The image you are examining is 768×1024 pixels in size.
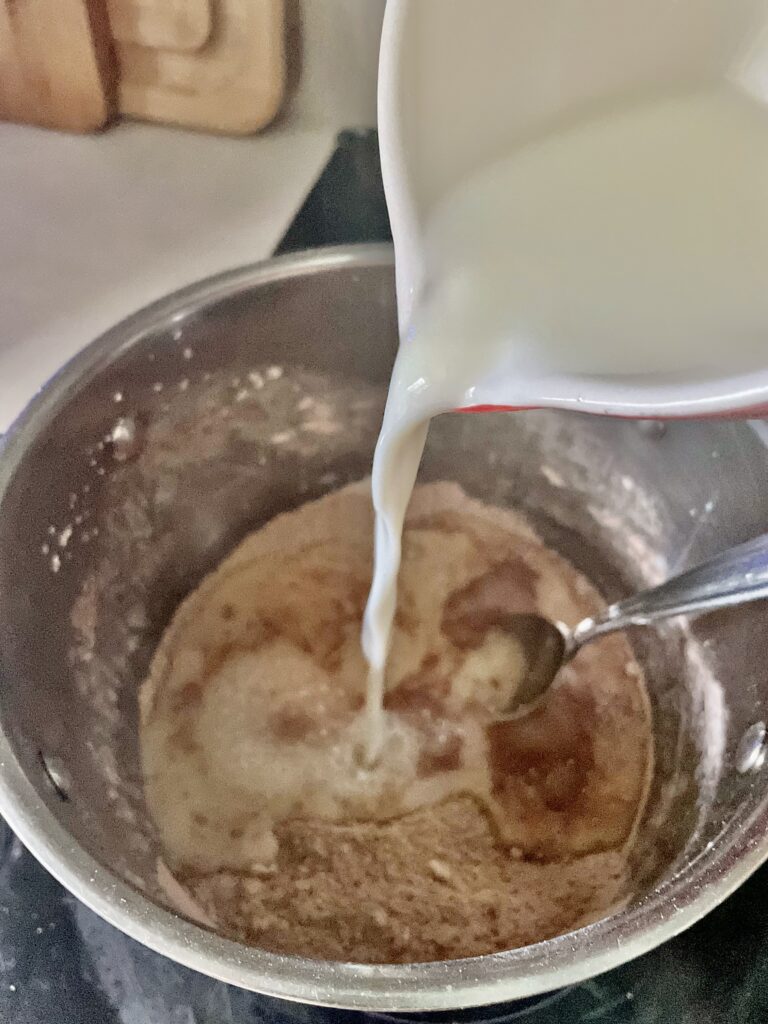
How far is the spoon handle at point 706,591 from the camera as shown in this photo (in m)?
0.62

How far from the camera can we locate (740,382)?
41 cm

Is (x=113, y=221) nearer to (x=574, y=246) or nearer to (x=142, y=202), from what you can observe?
(x=142, y=202)

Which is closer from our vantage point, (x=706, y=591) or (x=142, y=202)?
(x=706, y=591)

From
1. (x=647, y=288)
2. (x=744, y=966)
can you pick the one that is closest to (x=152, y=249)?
(x=647, y=288)

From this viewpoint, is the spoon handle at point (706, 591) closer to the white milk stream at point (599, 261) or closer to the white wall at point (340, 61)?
the white milk stream at point (599, 261)

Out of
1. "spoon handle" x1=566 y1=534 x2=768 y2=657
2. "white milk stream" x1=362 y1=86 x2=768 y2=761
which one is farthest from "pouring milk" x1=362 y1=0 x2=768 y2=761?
"spoon handle" x1=566 y1=534 x2=768 y2=657

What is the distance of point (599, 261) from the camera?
1.74ft

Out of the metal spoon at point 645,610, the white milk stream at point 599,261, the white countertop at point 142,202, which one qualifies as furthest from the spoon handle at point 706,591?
the white countertop at point 142,202

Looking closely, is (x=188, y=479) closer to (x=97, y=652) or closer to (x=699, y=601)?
(x=97, y=652)

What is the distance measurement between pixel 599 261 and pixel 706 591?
260 mm

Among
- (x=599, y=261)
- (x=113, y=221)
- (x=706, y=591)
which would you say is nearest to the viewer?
(x=599, y=261)

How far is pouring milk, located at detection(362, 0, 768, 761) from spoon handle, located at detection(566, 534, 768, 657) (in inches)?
7.9

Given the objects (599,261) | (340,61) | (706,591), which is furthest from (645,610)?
(340,61)

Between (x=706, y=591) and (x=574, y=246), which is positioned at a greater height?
(x=574, y=246)
